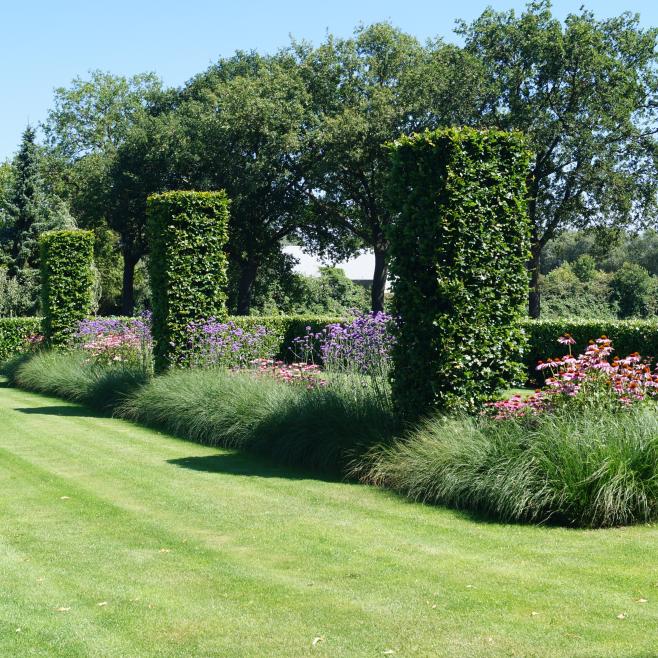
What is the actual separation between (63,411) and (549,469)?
9.94m

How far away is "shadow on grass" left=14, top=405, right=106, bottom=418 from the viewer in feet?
44.8

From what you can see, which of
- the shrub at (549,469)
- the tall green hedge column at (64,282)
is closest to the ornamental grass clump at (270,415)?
the shrub at (549,469)

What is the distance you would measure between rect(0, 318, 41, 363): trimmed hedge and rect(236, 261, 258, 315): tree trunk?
13149mm

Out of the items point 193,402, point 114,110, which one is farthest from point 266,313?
point 193,402

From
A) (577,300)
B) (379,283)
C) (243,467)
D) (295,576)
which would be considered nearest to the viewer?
(295,576)

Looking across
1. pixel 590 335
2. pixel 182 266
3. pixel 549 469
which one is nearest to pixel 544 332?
pixel 590 335

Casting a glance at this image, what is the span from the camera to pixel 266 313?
4181 centimetres

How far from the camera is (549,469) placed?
6520 mm

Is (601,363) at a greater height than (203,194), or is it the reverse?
(203,194)

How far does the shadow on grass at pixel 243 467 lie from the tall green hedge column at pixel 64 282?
11.2 metres

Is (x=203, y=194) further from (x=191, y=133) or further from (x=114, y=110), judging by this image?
(x=114, y=110)

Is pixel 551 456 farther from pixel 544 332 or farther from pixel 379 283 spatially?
pixel 379 283

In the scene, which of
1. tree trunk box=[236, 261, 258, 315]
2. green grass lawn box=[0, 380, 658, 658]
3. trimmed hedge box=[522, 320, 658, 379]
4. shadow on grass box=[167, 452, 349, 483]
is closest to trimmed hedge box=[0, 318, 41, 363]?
tree trunk box=[236, 261, 258, 315]

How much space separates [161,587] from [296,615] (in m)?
0.98
